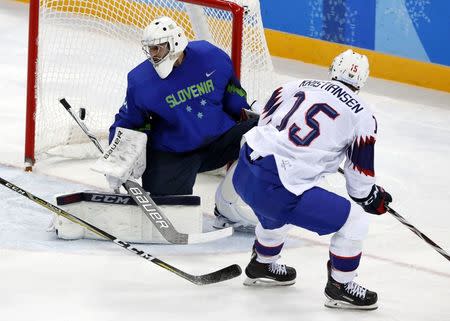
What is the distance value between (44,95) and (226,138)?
1.09 m

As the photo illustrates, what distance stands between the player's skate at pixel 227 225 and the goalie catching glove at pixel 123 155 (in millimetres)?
401

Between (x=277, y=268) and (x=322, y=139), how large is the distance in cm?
57

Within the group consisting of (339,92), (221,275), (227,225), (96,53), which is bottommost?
(227,225)

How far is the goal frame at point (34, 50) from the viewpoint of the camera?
16.4 ft

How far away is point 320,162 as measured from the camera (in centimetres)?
377

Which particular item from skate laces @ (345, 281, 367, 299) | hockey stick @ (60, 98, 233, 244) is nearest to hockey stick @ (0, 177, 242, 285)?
hockey stick @ (60, 98, 233, 244)

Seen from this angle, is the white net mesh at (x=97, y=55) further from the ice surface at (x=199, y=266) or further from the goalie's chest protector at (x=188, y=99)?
the goalie's chest protector at (x=188, y=99)

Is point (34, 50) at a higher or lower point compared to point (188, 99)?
lower

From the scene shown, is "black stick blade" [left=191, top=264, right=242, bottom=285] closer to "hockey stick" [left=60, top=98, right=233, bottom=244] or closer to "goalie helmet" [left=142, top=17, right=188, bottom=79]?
"hockey stick" [left=60, top=98, right=233, bottom=244]

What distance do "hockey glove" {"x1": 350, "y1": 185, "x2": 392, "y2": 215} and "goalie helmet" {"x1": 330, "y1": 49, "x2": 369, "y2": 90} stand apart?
0.33 m

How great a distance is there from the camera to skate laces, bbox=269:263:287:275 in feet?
13.4

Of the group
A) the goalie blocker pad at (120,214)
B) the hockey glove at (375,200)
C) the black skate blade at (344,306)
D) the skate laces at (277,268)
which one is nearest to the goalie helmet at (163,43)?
the goalie blocker pad at (120,214)

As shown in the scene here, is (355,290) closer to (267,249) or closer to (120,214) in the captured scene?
(267,249)

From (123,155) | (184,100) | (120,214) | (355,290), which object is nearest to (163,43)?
(184,100)
